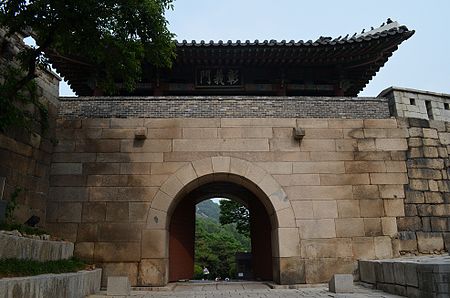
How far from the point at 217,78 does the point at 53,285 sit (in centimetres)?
676

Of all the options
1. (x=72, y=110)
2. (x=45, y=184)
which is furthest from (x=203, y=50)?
(x=45, y=184)

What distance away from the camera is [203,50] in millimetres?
9109

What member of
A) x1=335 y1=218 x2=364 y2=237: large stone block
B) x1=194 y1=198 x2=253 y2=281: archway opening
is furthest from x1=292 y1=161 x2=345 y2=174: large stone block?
x1=194 y1=198 x2=253 y2=281: archway opening

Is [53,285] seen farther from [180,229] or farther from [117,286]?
[180,229]

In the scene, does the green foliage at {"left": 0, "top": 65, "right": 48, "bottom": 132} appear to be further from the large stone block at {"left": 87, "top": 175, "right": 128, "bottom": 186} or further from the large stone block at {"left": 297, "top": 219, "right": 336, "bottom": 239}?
the large stone block at {"left": 297, "top": 219, "right": 336, "bottom": 239}

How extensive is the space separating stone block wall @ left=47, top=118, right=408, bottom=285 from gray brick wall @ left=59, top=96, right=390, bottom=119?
0.22 meters

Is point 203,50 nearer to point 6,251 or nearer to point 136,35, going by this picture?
point 136,35

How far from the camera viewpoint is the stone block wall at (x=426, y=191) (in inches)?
307

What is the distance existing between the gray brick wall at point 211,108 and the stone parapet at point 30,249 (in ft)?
10.9

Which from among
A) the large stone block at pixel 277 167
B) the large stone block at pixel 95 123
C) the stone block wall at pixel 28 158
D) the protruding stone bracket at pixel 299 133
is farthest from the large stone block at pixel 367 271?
the stone block wall at pixel 28 158

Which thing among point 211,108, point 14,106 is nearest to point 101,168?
point 14,106

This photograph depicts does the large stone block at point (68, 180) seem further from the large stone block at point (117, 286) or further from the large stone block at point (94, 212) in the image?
the large stone block at point (117, 286)

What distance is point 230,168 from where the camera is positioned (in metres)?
7.95

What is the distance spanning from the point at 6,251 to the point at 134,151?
3.75 metres
